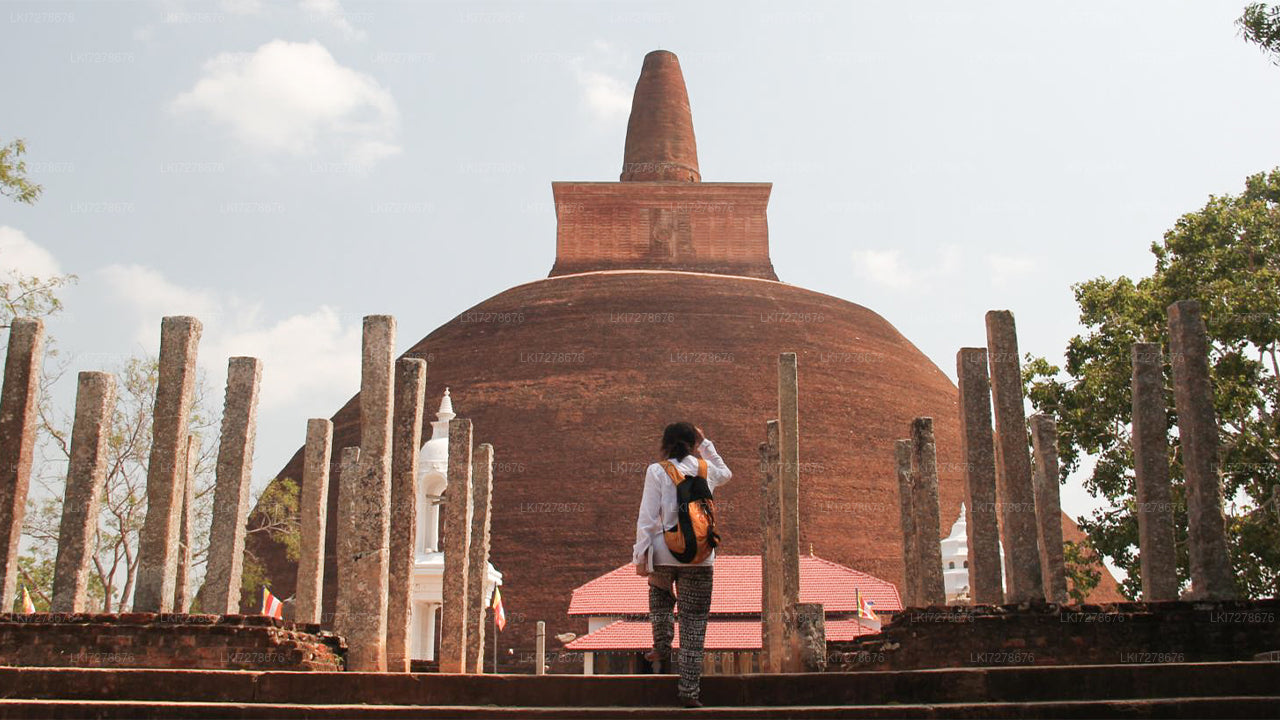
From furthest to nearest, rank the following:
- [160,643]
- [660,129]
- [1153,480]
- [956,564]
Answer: [660,129] < [956,564] < [1153,480] < [160,643]

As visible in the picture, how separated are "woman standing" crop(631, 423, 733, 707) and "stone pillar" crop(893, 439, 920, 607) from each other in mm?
6214

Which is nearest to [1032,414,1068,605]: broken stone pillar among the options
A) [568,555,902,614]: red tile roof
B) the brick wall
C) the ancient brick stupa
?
[568,555,902,614]: red tile roof

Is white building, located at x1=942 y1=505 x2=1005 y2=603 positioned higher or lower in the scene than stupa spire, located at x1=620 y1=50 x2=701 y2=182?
lower

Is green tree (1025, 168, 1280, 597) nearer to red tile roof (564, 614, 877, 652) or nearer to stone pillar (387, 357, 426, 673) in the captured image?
red tile roof (564, 614, 877, 652)

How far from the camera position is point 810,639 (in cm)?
1044

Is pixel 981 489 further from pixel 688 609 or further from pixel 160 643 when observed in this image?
pixel 160 643

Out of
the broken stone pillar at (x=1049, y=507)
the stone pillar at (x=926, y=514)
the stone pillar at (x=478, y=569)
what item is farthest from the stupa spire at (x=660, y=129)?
the stone pillar at (x=926, y=514)

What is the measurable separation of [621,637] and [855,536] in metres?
8.60

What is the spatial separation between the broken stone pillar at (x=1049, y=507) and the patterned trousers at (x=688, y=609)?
7302 millimetres

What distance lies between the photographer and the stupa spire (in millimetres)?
39469

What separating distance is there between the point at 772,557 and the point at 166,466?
5.65 metres

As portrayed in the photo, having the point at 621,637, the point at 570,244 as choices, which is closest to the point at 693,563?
the point at 621,637

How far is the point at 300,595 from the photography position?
48.2 feet

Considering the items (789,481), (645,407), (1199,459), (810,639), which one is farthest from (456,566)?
(645,407)
